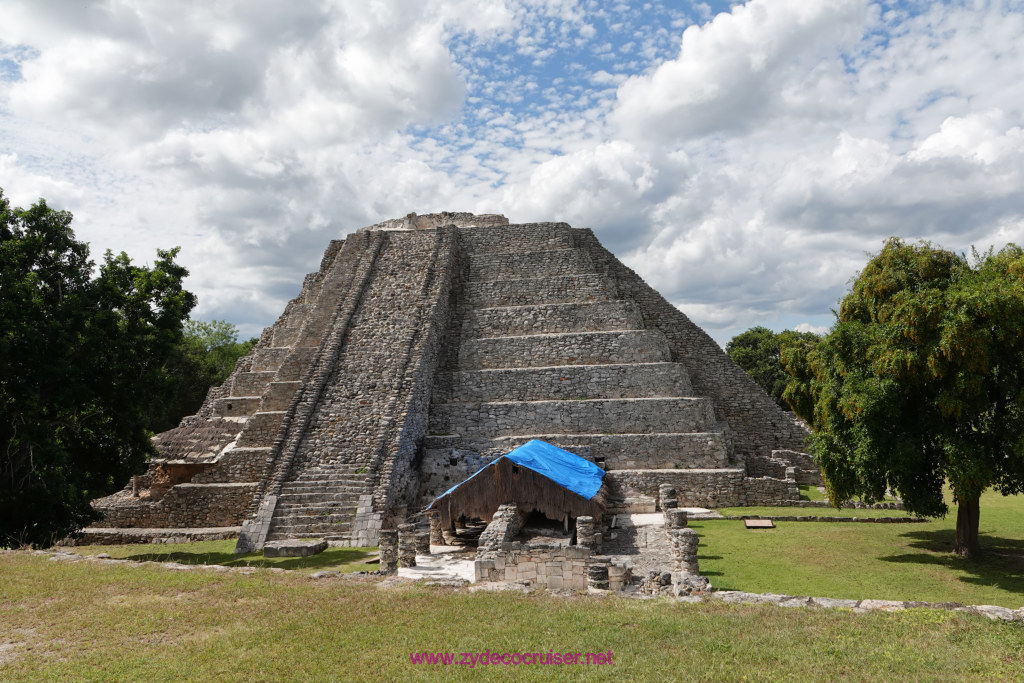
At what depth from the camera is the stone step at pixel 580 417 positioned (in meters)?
20.8

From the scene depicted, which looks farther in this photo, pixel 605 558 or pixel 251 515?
pixel 251 515

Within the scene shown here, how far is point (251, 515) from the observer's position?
16.4 meters

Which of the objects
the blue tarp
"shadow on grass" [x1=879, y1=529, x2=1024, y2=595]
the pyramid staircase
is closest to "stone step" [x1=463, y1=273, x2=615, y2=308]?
the pyramid staircase

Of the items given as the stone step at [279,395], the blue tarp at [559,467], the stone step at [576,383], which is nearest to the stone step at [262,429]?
the stone step at [279,395]

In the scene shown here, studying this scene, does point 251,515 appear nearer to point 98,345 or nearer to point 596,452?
point 98,345

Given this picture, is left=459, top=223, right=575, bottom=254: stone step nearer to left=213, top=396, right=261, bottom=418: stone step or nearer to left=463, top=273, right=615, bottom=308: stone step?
left=463, top=273, right=615, bottom=308: stone step

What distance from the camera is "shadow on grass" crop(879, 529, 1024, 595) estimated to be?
1062cm

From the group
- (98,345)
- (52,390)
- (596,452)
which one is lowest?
(596,452)

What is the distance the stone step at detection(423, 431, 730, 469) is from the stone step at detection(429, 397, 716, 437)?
51cm

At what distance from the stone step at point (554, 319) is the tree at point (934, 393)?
37.8 ft

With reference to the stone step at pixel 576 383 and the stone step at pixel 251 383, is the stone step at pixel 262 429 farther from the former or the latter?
the stone step at pixel 576 383

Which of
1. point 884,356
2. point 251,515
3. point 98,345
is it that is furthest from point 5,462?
point 884,356

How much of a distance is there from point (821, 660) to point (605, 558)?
488 centimetres

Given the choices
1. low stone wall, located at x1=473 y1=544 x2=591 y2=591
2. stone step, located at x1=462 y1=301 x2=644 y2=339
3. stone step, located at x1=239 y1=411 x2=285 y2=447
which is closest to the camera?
low stone wall, located at x1=473 y1=544 x2=591 y2=591
